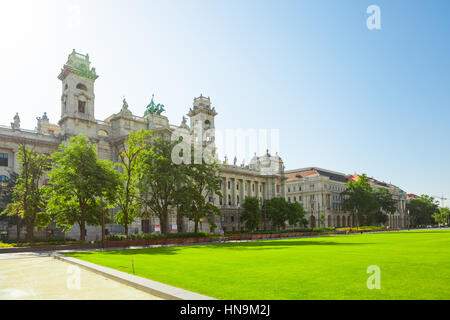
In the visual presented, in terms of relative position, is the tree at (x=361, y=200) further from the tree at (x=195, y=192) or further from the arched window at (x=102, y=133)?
the arched window at (x=102, y=133)

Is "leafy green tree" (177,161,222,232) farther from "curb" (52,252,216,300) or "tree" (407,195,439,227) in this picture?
"tree" (407,195,439,227)

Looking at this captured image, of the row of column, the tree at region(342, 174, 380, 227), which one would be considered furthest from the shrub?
the tree at region(342, 174, 380, 227)

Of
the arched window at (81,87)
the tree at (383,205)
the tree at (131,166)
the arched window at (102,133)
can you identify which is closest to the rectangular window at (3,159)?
the arched window at (102,133)

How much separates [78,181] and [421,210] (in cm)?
15502

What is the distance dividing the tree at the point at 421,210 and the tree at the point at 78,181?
147712 millimetres

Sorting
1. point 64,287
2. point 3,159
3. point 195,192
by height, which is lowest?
point 64,287

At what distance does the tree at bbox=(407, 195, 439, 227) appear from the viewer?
15338 centimetres

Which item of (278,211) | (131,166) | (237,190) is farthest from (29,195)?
(237,190)

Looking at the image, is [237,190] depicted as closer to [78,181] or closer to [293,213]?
[293,213]

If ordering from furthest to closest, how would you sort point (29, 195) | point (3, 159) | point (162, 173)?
point (3, 159), point (162, 173), point (29, 195)

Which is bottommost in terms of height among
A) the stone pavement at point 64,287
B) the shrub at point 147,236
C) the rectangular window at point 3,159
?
the shrub at point 147,236

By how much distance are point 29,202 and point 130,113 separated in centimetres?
3297

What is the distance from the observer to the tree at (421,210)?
153375mm

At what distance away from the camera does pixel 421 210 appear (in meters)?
153
